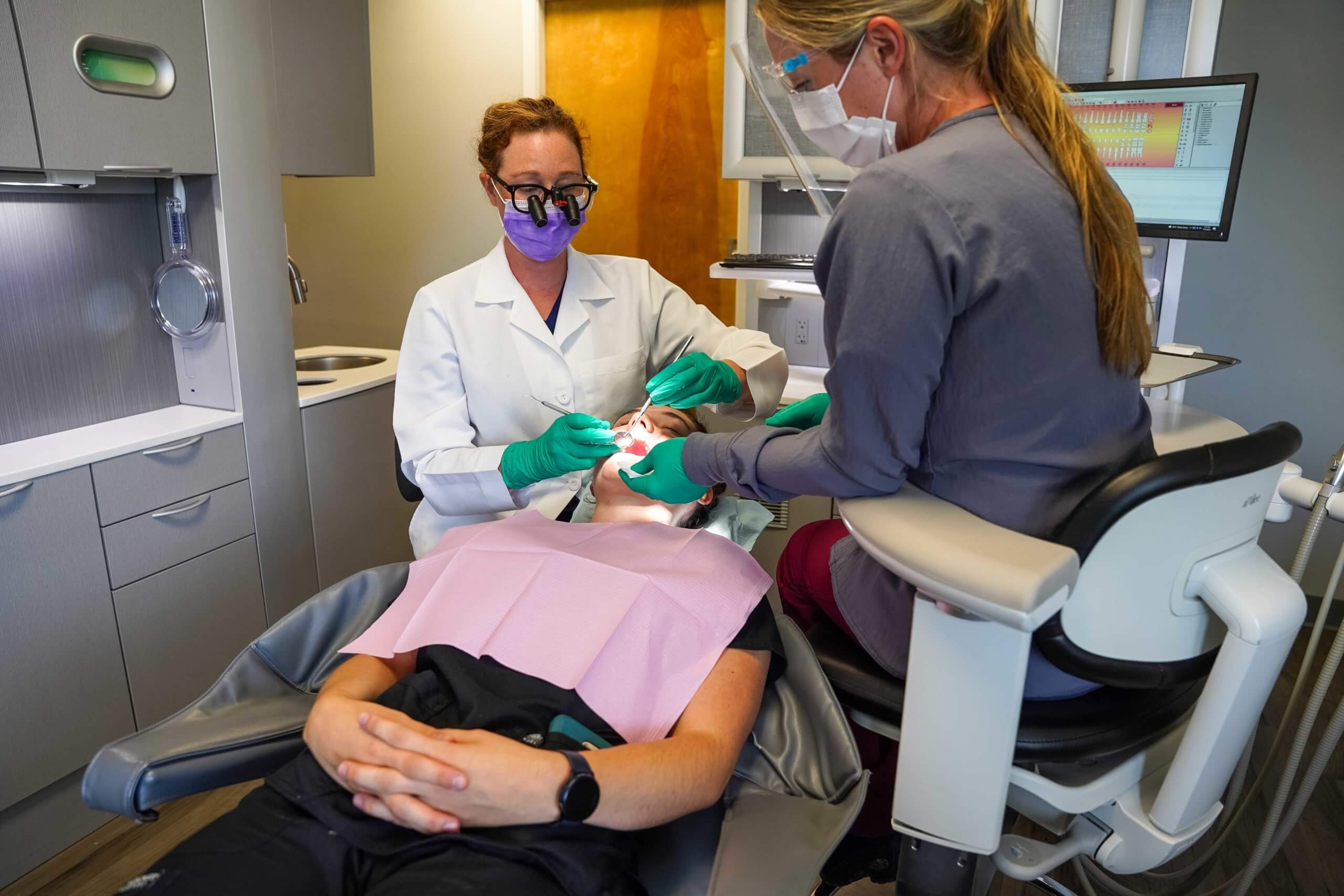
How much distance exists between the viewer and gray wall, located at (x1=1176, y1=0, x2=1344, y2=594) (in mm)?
2391

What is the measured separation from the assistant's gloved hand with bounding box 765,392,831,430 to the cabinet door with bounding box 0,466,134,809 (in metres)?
1.31

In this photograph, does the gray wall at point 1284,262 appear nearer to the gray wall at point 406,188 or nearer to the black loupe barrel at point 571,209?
the black loupe barrel at point 571,209

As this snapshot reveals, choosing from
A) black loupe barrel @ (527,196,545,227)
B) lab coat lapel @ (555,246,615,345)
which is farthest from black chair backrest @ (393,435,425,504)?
black loupe barrel @ (527,196,545,227)

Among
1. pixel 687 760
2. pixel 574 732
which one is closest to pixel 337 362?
pixel 574 732

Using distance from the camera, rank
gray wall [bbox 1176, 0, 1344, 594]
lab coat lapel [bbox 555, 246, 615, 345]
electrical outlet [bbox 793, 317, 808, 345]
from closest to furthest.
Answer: lab coat lapel [bbox 555, 246, 615, 345]
gray wall [bbox 1176, 0, 1344, 594]
electrical outlet [bbox 793, 317, 808, 345]

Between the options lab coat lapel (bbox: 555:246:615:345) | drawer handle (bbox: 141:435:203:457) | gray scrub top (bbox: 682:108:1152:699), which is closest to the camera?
gray scrub top (bbox: 682:108:1152:699)

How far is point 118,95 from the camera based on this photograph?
1.73 meters

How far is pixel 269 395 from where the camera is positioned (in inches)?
83.5

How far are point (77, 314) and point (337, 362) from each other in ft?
2.96

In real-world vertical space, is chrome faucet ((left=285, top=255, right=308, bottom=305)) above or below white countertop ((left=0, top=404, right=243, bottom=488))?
above

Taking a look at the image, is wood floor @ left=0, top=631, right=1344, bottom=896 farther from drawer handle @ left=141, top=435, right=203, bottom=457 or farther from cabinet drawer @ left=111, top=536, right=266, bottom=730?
drawer handle @ left=141, top=435, right=203, bottom=457

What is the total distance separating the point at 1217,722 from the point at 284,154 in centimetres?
237

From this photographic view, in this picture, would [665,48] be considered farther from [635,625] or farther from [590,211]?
[635,625]

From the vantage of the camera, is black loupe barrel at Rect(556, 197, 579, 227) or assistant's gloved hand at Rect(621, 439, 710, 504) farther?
black loupe barrel at Rect(556, 197, 579, 227)
